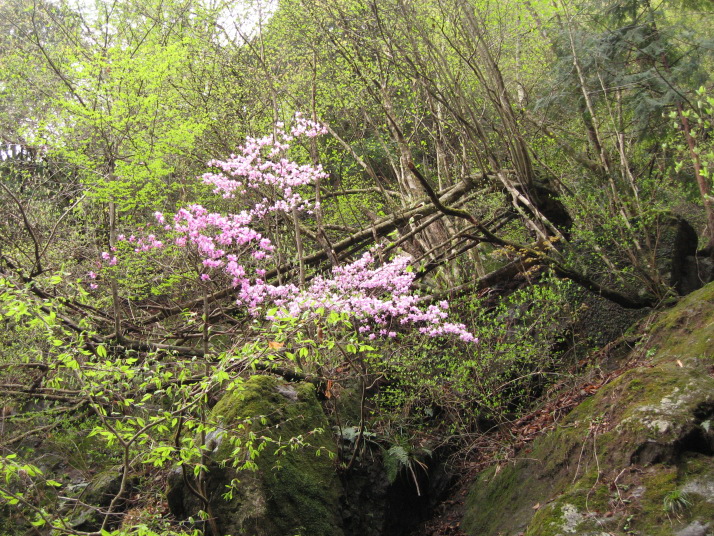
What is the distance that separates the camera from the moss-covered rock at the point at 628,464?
2.95 m

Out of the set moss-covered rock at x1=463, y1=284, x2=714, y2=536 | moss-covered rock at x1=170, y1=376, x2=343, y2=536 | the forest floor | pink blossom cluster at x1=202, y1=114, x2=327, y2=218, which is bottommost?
the forest floor

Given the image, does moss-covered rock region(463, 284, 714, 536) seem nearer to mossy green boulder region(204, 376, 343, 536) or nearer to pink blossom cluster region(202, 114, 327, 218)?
mossy green boulder region(204, 376, 343, 536)

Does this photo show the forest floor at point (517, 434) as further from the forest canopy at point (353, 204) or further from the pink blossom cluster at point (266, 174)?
the pink blossom cluster at point (266, 174)

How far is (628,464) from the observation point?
3.41m

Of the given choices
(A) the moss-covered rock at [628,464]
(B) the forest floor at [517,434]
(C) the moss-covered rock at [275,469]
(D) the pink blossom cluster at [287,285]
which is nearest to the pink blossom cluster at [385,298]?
(D) the pink blossom cluster at [287,285]

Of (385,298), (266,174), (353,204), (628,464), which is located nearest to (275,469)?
(628,464)

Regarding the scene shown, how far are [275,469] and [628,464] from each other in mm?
2821

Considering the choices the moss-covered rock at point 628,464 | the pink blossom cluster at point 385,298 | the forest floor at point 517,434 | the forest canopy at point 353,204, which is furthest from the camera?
the forest canopy at point 353,204

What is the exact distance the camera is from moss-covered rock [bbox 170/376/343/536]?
4.29m

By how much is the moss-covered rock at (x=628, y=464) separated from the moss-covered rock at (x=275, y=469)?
5.38 feet

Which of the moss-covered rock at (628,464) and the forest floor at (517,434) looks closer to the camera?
the moss-covered rock at (628,464)

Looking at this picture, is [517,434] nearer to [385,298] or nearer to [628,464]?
[385,298]

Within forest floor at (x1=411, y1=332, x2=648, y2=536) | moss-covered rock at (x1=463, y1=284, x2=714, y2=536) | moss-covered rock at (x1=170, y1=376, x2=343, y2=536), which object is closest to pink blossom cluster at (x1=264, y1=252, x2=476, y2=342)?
forest floor at (x1=411, y1=332, x2=648, y2=536)

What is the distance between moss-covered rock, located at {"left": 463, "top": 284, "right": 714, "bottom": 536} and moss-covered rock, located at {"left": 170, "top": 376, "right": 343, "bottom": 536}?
1640 mm
